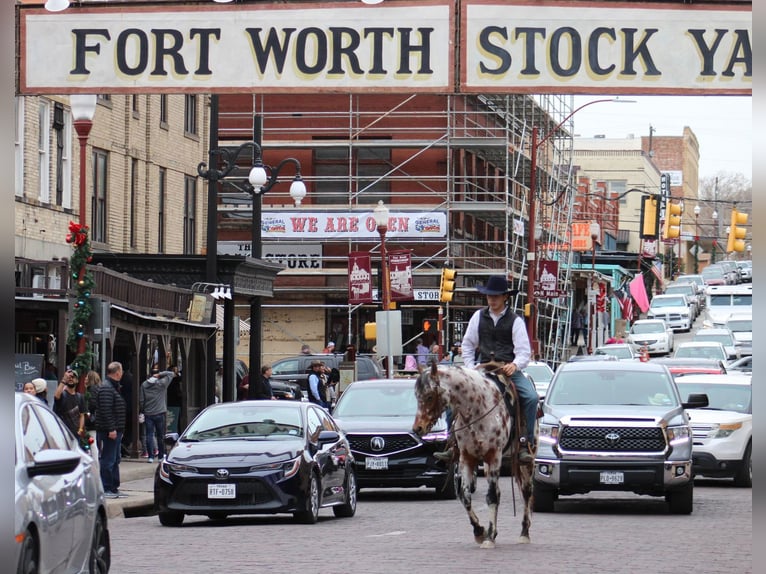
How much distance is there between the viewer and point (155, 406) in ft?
90.2

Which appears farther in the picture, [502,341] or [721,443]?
[721,443]

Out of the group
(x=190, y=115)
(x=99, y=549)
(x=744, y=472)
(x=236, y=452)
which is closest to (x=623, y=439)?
(x=236, y=452)

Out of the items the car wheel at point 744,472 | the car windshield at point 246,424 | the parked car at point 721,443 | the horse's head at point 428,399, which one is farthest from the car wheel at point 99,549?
the car wheel at point 744,472

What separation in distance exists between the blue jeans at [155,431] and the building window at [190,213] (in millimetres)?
17206

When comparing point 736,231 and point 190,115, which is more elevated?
point 190,115

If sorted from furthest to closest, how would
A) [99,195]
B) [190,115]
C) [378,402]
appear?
1. [190,115]
2. [99,195]
3. [378,402]

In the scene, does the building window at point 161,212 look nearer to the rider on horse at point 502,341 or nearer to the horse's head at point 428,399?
the rider on horse at point 502,341

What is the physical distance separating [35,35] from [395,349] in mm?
27021

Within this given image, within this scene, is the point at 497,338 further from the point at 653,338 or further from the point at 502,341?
the point at 653,338

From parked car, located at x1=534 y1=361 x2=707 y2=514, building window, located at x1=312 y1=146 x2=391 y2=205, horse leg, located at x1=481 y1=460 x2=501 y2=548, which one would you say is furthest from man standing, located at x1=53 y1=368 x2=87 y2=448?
building window, located at x1=312 y1=146 x2=391 y2=205

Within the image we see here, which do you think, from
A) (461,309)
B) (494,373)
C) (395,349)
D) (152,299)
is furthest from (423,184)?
(494,373)

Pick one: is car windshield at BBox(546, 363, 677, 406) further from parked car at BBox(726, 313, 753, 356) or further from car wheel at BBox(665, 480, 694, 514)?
parked car at BBox(726, 313, 753, 356)

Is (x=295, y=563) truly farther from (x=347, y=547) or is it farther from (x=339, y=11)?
(x=339, y=11)

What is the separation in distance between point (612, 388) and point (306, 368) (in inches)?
982
